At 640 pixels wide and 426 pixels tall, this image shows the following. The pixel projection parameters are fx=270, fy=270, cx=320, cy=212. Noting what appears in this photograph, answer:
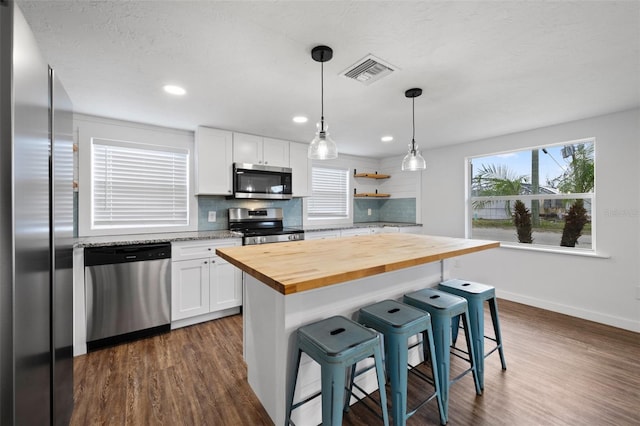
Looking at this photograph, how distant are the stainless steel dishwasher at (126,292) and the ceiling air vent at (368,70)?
2.40 m

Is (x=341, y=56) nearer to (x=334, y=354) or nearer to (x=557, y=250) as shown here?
(x=334, y=354)

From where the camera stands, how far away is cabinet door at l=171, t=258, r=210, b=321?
9.35 ft

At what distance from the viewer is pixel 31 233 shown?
1.01 meters

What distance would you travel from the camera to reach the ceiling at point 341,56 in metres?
1.40

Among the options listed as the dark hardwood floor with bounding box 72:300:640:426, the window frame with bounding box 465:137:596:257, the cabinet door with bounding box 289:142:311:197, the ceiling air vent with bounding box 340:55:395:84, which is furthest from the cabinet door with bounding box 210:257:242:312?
the window frame with bounding box 465:137:596:257

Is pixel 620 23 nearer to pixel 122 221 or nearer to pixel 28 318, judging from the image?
pixel 28 318

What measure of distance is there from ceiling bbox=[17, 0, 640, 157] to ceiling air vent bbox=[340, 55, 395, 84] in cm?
6

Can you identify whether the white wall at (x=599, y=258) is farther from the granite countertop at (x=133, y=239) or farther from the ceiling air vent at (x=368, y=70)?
the granite countertop at (x=133, y=239)

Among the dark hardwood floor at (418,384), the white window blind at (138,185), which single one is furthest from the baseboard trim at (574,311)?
the white window blind at (138,185)

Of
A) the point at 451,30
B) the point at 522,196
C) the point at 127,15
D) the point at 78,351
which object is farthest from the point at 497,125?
A: the point at 78,351

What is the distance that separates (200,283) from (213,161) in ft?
4.78

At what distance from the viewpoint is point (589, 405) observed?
1.74m

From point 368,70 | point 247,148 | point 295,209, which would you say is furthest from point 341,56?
point 295,209

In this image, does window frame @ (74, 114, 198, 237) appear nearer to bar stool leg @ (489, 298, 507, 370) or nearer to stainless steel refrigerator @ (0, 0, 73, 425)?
stainless steel refrigerator @ (0, 0, 73, 425)
